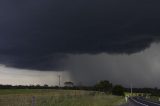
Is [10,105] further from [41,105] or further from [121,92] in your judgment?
[121,92]

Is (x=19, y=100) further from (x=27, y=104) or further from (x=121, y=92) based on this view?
(x=121, y=92)

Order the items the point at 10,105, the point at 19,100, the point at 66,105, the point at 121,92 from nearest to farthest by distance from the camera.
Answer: the point at 10,105
the point at 19,100
the point at 66,105
the point at 121,92

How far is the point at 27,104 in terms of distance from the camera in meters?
29.4

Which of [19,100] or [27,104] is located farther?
[19,100]

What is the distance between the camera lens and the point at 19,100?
1261 inches

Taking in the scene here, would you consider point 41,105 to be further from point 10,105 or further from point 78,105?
point 78,105

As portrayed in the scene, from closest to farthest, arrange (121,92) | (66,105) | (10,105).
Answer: (10,105)
(66,105)
(121,92)

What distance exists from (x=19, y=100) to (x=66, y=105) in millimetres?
9170

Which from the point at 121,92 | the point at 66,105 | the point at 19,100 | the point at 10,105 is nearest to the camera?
the point at 10,105

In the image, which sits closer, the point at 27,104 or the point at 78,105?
the point at 27,104

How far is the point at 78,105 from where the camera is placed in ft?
136

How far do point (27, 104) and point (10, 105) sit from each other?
5.29 ft

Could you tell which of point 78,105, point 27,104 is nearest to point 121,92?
point 78,105

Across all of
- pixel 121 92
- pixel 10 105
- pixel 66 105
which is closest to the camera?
pixel 10 105
